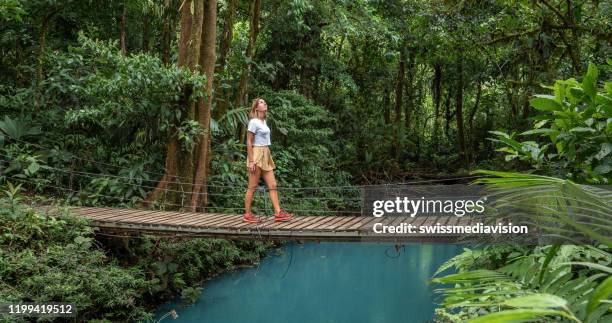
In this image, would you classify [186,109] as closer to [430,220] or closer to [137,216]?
[137,216]

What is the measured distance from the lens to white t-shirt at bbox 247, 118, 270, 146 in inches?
185

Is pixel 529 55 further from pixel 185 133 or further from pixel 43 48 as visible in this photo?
pixel 43 48

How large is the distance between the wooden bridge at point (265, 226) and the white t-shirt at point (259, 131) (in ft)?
2.51

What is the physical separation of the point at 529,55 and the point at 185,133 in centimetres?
638

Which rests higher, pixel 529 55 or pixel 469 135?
pixel 529 55

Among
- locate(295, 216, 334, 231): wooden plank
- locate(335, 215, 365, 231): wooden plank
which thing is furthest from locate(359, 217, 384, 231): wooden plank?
locate(295, 216, 334, 231): wooden plank

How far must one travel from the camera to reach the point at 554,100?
2.00 metres

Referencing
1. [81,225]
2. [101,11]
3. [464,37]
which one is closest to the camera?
[81,225]

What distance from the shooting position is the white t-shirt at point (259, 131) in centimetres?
471

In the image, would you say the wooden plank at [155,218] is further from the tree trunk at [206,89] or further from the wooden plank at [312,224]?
the wooden plank at [312,224]

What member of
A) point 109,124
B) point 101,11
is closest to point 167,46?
point 101,11

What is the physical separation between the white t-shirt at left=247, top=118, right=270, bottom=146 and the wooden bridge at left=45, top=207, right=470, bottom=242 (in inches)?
30.1

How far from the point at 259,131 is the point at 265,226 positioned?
2.86ft

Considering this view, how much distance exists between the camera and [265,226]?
16.1ft
